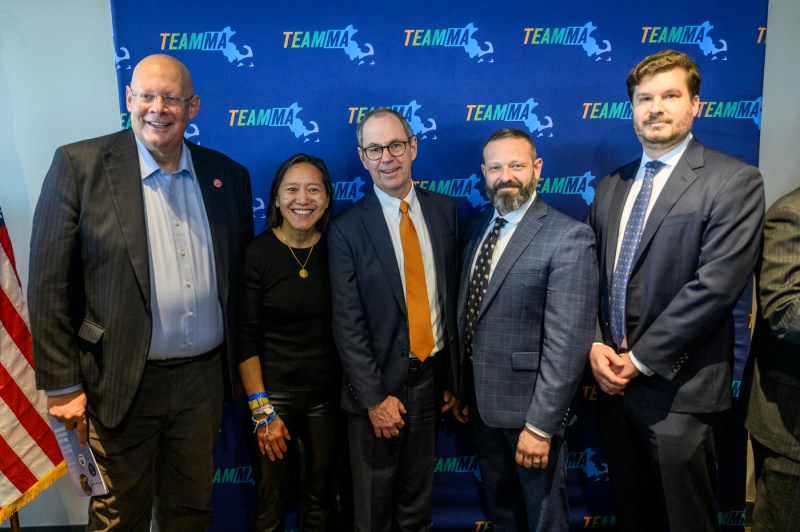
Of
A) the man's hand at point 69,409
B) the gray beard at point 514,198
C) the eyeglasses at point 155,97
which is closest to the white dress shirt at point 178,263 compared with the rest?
the eyeglasses at point 155,97

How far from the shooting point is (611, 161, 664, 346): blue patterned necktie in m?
2.20

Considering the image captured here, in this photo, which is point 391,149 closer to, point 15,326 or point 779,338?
point 779,338

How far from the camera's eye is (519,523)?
2479mm

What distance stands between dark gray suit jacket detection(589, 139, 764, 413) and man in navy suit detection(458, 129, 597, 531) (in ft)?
0.71

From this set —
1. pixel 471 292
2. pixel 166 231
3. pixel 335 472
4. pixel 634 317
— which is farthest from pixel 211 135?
pixel 634 317

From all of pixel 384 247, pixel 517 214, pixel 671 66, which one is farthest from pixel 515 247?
pixel 671 66

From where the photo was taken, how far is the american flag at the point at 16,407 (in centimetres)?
244

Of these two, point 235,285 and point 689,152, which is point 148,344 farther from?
point 689,152

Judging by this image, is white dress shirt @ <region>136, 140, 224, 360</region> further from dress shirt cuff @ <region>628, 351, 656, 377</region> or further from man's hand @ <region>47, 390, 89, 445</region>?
dress shirt cuff @ <region>628, 351, 656, 377</region>

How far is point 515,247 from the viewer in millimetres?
2254

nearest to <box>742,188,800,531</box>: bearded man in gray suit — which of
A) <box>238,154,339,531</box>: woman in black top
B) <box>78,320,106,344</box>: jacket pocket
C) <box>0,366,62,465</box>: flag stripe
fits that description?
<box>238,154,339,531</box>: woman in black top

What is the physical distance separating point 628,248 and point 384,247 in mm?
977

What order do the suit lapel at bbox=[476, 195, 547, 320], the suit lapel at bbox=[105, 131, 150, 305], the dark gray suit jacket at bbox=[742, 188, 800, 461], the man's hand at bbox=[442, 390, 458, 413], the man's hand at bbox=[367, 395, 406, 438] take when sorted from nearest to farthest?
the dark gray suit jacket at bbox=[742, 188, 800, 461] < the suit lapel at bbox=[105, 131, 150, 305] < the suit lapel at bbox=[476, 195, 547, 320] < the man's hand at bbox=[367, 395, 406, 438] < the man's hand at bbox=[442, 390, 458, 413]

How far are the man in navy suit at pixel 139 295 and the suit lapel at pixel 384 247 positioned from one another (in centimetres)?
56
